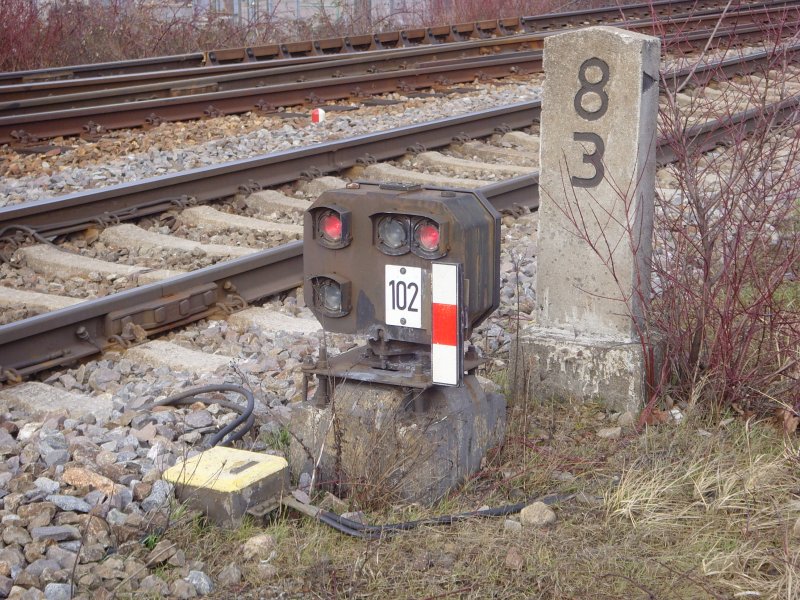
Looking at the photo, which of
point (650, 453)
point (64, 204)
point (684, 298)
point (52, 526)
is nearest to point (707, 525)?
point (650, 453)

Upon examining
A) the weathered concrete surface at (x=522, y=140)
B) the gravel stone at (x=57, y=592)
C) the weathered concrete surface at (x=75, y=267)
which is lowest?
the gravel stone at (x=57, y=592)

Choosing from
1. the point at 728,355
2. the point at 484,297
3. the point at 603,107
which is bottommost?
the point at 728,355

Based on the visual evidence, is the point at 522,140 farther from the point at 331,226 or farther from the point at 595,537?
the point at 595,537

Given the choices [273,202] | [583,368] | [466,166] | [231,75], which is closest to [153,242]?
[273,202]

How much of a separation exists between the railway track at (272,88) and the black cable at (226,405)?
593 centimetres

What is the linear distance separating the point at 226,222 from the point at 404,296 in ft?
12.9

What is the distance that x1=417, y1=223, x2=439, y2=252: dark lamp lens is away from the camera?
3.81m

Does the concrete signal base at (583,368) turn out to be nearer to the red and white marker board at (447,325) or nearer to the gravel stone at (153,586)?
the red and white marker board at (447,325)

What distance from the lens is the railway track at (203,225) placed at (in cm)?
547

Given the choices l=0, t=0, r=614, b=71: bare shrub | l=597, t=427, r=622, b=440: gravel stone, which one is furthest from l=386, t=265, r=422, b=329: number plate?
l=0, t=0, r=614, b=71: bare shrub

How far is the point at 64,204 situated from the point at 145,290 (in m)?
1.97

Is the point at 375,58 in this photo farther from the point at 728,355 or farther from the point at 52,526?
the point at 52,526

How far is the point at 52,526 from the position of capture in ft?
11.0

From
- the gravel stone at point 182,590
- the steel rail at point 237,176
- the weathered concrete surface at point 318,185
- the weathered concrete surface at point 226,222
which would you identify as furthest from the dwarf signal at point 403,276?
the weathered concrete surface at point 318,185
